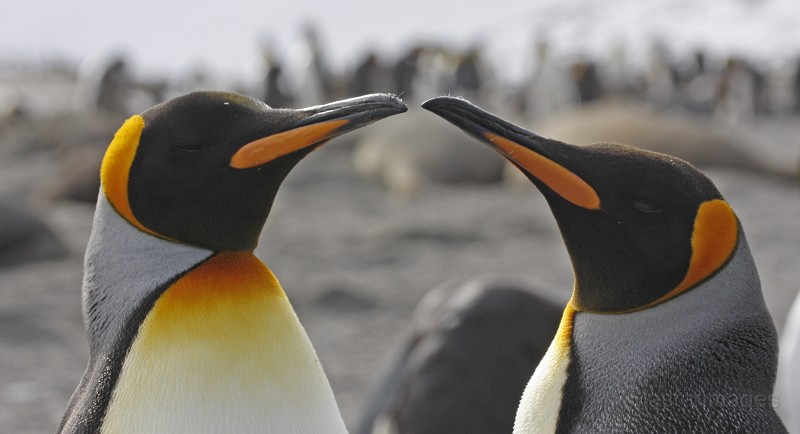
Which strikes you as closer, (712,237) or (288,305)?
(712,237)

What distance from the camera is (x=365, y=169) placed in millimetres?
11555

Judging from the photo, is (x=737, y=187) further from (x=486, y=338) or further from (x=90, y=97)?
(x=90, y=97)

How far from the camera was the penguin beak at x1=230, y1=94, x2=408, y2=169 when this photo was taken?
1693mm

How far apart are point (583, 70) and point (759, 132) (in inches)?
172

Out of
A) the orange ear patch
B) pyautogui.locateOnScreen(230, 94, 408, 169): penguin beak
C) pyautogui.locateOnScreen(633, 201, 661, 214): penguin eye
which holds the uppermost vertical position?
pyautogui.locateOnScreen(230, 94, 408, 169): penguin beak

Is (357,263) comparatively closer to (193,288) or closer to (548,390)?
(193,288)

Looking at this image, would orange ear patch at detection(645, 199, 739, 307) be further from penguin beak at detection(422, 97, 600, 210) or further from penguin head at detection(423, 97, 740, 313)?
penguin beak at detection(422, 97, 600, 210)

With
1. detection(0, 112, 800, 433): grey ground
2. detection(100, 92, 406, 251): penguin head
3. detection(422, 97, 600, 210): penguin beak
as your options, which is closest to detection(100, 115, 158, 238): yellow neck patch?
detection(100, 92, 406, 251): penguin head

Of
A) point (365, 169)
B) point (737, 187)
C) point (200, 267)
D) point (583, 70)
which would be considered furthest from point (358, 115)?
point (583, 70)

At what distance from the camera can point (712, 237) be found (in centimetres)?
161

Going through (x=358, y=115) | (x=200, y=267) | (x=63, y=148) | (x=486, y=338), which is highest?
(x=358, y=115)

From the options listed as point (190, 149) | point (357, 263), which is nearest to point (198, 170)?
point (190, 149)

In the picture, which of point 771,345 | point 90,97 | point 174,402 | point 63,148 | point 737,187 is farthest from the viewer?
point 90,97

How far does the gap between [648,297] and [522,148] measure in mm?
328
